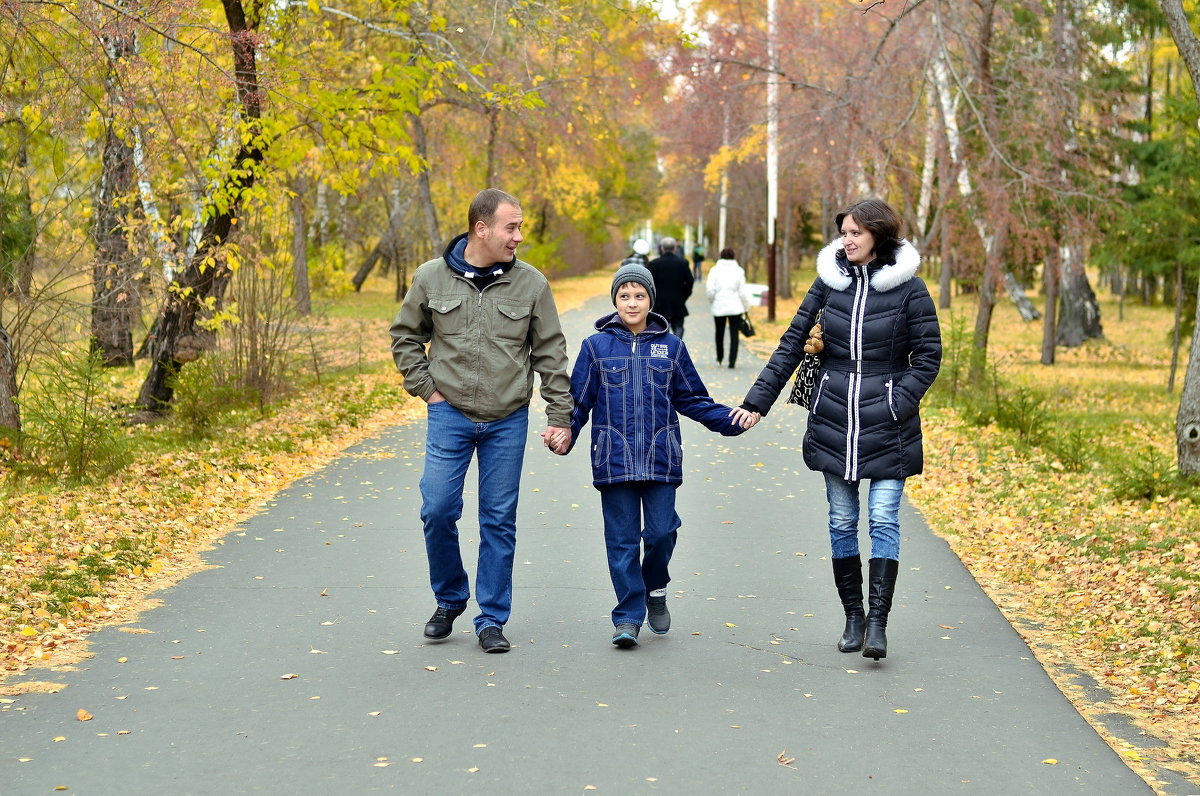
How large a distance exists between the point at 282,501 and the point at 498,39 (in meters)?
15.5

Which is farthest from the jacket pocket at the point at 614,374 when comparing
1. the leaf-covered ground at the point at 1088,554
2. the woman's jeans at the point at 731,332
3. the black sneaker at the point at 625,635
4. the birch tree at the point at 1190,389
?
the woman's jeans at the point at 731,332

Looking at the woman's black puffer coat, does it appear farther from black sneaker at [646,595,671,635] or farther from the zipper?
black sneaker at [646,595,671,635]

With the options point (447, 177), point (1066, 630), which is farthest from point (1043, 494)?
point (447, 177)

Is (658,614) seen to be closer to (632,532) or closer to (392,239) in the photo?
(632,532)

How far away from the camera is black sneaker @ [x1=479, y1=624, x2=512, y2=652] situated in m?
5.86

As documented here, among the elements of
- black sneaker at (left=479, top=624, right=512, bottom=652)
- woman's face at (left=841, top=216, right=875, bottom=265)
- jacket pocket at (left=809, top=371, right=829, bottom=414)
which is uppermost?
woman's face at (left=841, top=216, right=875, bottom=265)

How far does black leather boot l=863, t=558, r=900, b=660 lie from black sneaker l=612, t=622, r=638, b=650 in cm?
94

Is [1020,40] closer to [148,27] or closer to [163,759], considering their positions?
[148,27]

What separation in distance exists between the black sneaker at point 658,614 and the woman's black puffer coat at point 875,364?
0.91 m

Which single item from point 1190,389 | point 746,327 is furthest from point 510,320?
point 746,327

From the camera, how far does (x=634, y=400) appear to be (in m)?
6.00

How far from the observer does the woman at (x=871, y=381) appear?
5.86 meters

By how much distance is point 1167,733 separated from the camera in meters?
5.01

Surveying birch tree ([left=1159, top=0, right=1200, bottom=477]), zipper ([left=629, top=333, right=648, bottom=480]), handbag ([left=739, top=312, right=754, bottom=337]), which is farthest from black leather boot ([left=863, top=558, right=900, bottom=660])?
handbag ([left=739, top=312, right=754, bottom=337])
